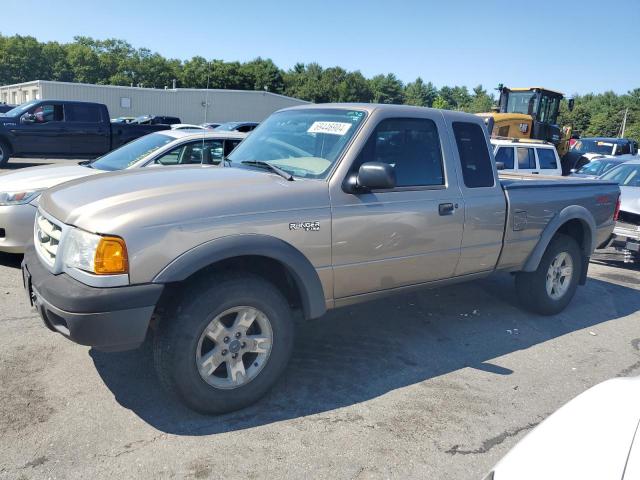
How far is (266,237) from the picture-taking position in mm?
3238

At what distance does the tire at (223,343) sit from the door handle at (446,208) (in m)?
1.49

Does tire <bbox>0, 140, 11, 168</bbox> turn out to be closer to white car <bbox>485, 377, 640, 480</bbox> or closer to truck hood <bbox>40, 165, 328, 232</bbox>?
truck hood <bbox>40, 165, 328, 232</bbox>

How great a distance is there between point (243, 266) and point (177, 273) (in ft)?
1.79

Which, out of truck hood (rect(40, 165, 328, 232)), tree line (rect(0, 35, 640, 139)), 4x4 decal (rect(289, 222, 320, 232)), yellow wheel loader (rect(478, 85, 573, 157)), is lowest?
4x4 decal (rect(289, 222, 320, 232))

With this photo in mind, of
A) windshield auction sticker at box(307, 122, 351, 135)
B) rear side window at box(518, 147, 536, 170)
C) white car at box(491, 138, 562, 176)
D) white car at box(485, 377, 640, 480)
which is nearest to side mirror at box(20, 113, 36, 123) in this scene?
white car at box(491, 138, 562, 176)

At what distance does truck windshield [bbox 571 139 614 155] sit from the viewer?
21906 millimetres

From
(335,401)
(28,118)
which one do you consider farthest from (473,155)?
(28,118)

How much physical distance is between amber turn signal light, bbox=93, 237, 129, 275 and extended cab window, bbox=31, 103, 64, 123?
1320cm

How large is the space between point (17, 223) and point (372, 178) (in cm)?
403

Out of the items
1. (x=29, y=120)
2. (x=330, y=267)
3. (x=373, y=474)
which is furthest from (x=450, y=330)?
(x=29, y=120)

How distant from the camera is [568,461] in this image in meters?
1.76

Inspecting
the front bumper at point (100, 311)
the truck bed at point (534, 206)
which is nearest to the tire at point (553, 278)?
the truck bed at point (534, 206)

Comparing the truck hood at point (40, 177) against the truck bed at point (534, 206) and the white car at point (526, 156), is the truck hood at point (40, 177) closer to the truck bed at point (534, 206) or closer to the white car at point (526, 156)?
the truck bed at point (534, 206)

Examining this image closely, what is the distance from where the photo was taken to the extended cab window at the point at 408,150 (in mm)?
3898
